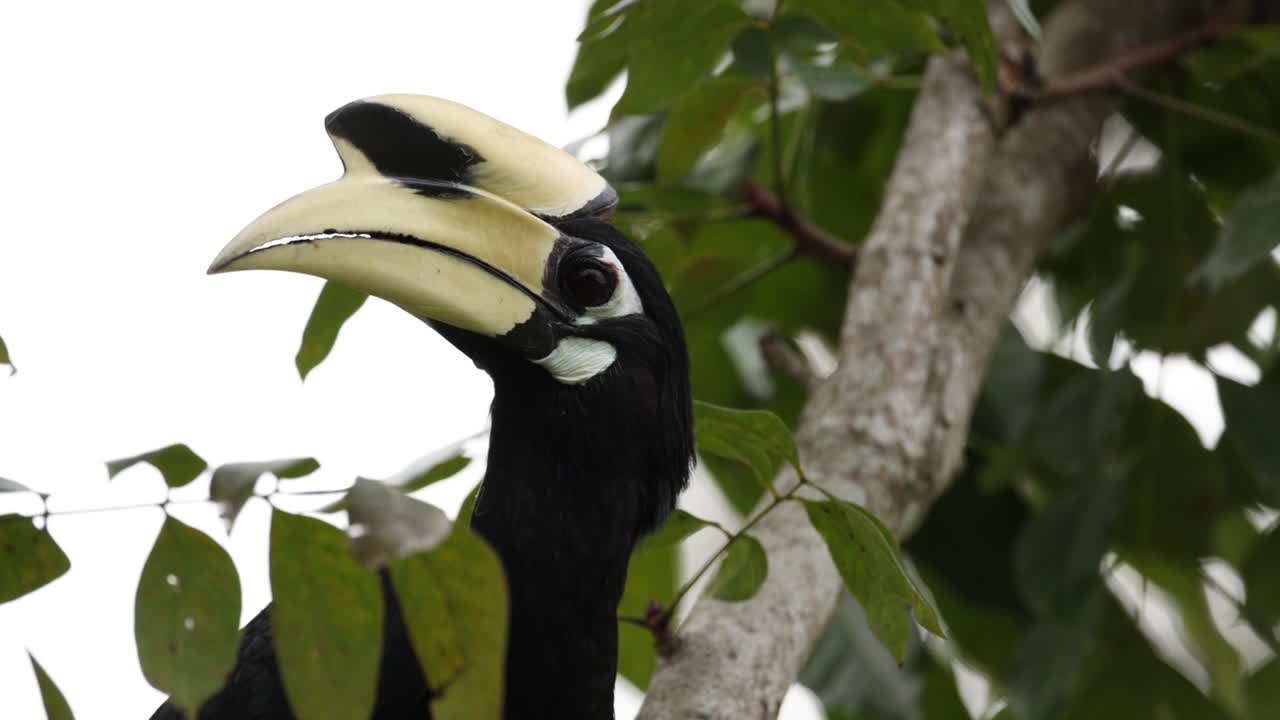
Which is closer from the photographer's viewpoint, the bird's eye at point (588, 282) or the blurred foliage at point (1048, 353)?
the bird's eye at point (588, 282)

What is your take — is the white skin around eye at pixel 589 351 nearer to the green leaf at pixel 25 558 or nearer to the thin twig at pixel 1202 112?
the green leaf at pixel 25 558

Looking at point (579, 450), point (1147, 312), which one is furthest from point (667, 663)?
point (1147, 312)

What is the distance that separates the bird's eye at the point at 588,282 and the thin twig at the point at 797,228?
504 mm

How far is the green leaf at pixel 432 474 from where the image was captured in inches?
56.1

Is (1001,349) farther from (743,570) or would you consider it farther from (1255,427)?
(743,570)

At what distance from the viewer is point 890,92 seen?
7.66 feet

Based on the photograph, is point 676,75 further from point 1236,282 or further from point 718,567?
point 1236,282

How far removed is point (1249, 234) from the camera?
64.2 inches

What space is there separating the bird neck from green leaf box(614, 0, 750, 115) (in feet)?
1.20

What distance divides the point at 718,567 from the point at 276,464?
63 cm

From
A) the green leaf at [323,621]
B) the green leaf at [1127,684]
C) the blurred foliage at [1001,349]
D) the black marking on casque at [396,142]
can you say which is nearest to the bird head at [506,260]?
the black marking on casque at [396,142]

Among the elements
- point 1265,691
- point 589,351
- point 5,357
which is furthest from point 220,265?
point 1265,691

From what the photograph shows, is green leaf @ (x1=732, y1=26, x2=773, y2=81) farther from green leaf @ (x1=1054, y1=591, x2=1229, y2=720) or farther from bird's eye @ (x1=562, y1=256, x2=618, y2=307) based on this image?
green leaf @ (x1=1054, y1=591, x2=1229, y2=720)

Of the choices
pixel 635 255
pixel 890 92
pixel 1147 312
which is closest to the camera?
pixel 635 255
